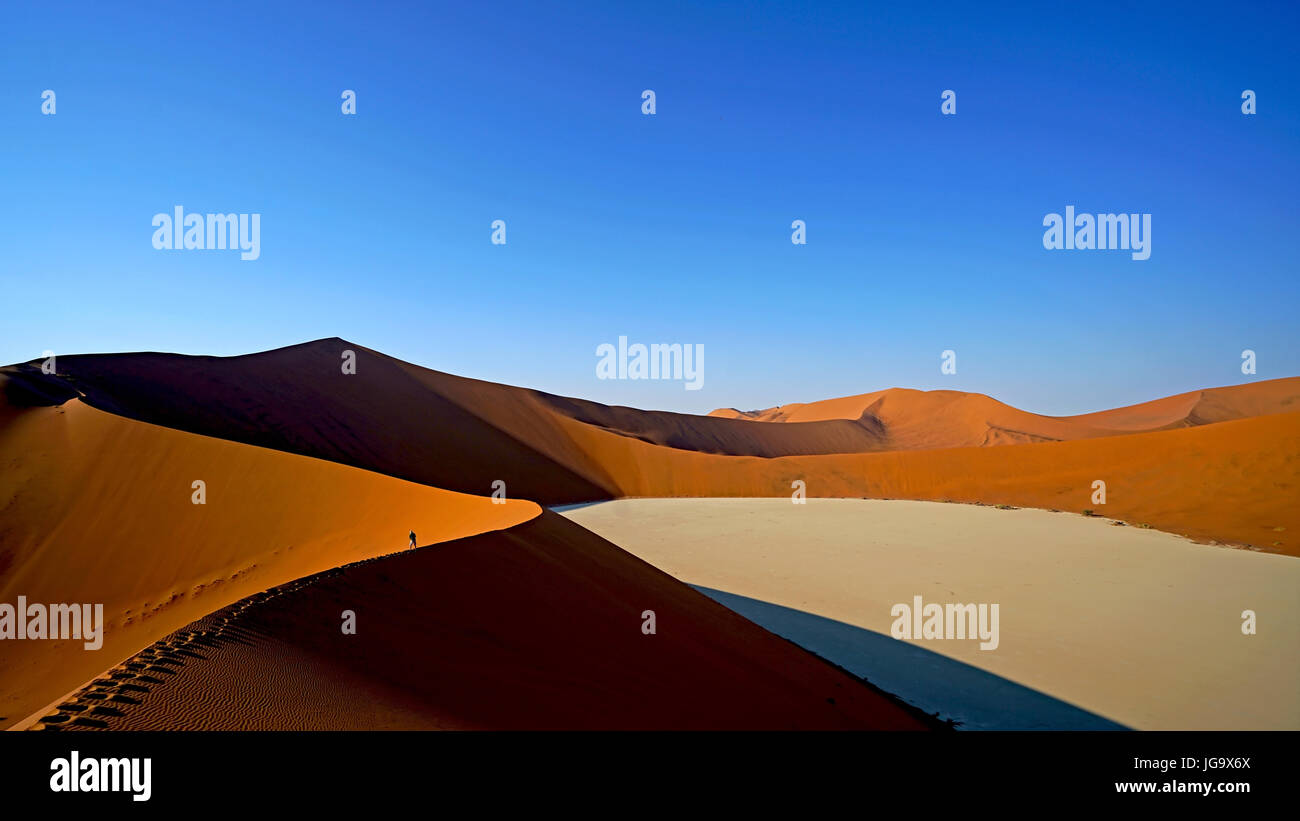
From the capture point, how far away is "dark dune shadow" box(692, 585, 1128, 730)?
784cm

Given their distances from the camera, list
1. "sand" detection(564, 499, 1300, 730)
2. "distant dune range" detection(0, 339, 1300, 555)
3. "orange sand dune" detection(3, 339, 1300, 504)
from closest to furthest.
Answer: "sand" detection(564, 499, 1300, 730) < "distant dune range" detection(0, 339, 1300, 555) < "orange sand dune" detection(3, 339, 1300, 504)

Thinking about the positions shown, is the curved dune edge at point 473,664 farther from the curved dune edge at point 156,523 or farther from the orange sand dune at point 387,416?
the orange sand dune at point 387,416

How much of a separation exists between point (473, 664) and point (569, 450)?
136 ft

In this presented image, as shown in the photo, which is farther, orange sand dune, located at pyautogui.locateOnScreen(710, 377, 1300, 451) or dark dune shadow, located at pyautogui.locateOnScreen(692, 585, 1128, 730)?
orange sand dune, located at pyautogui.locateOnScreen(710, 377, 1300, 451)

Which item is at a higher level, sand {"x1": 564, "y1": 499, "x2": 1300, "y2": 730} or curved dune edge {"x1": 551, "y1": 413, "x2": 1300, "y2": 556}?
curved dune edge {"x1": 551, "y1": 413, "x2": 1300, "y2": 556}

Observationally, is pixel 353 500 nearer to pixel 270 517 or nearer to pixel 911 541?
pixel 270 517

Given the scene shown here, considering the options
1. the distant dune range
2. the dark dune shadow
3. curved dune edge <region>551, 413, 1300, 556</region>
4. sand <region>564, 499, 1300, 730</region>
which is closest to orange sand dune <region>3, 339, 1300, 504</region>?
the distant dune range

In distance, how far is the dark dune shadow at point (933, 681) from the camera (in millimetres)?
7840

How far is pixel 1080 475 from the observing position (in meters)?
32.8

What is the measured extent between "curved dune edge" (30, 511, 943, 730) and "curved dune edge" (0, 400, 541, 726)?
11.0 ft

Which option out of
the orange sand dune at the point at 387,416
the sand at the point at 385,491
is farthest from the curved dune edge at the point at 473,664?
the orange sand dune at the point at 387,416

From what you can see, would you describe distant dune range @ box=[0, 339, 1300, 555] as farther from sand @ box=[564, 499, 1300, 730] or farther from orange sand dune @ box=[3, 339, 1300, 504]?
sand @ box=[564, 499, 1300, 730]

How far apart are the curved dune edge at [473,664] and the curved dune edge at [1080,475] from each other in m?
21.2
